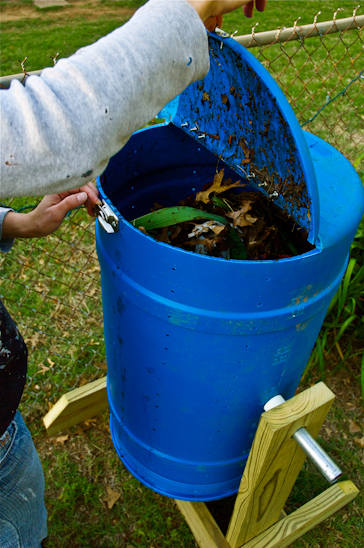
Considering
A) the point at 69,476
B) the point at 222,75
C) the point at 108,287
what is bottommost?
the point at 69,476

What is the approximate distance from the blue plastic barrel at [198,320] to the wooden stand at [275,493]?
0.30 ft

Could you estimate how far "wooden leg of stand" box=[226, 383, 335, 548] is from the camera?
1216mm

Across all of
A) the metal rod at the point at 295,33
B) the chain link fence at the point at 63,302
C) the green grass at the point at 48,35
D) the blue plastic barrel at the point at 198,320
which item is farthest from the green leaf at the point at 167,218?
the green grass at the point at 48,35

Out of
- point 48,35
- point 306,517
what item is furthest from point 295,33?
point 48,35

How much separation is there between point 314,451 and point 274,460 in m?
0.14

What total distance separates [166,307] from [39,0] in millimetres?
10081

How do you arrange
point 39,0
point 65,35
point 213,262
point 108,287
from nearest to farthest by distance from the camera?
point 213,262
point 108,287
point 65,35
point 39,0

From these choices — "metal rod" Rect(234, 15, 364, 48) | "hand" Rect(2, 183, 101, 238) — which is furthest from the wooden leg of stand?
"metal rod" Rect(234, 15, 364, 48)

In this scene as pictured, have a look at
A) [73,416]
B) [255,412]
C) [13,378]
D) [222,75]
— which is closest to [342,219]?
[222,75]

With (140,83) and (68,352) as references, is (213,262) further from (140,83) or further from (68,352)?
(68,352)

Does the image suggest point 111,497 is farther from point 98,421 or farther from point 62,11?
point 62,11

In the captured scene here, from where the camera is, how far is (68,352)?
7.98 ft

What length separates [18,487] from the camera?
134cm

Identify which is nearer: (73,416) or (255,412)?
(255,412)
